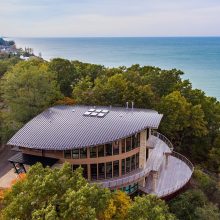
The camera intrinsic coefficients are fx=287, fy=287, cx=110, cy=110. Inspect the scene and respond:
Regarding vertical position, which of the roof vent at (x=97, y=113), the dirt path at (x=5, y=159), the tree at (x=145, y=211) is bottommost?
the dirt path at (x=5, y=159)

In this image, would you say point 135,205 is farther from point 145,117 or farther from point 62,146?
point 145,117

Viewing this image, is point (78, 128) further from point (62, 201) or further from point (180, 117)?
point (180, 117)

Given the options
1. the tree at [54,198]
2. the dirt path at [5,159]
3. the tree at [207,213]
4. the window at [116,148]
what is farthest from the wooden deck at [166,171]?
the dirt path at [5,159]

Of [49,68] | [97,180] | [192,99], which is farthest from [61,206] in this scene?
[49,68]

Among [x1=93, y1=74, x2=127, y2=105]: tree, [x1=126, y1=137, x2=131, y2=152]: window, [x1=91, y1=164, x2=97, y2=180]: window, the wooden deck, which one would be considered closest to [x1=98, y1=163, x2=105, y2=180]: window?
[x1=91, y1=164, x2=97, y2=180]: window

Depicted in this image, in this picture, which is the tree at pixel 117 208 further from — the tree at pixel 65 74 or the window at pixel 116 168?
the tree at pixel 65 74

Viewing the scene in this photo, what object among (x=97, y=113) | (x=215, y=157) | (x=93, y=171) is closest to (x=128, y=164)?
(x=93, y=171)
